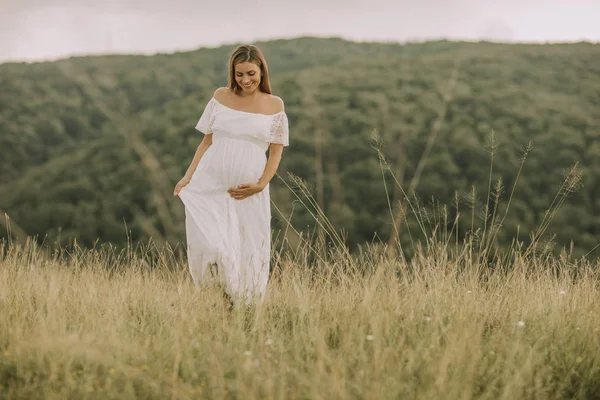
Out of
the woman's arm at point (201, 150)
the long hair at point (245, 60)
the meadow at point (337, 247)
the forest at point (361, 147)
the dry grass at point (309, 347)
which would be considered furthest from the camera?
the forest at point (361, 147)

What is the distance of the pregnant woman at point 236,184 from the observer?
405 cm

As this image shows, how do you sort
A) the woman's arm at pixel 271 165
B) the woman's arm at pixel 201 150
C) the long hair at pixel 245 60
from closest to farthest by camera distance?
the long hair at pixel 245 60, the woman's arm at pixel 271 165, the woman's arm at pixel 201 150

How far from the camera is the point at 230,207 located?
425cm

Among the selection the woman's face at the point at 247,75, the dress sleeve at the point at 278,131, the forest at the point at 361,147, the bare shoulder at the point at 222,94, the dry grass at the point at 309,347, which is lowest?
the forest at the point at 361,147

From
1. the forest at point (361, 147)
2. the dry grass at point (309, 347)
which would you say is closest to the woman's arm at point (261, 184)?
the dry grass at point (309, 347)

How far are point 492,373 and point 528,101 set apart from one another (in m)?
30.0

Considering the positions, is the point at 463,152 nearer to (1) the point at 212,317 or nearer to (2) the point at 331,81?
(2) the point at 331,81

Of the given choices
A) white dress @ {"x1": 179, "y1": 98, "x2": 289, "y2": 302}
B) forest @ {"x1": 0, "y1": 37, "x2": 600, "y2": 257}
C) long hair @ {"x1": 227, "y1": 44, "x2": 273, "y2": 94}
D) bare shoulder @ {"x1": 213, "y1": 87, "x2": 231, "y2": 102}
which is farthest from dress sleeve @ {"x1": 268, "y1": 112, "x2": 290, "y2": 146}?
forest @ {"x1": 0, "y1": 37, "x2": 600, "y2": 257}

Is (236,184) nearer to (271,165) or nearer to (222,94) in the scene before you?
(271,165)

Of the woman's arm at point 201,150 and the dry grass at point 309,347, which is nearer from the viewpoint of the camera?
the dry grass at point 309,347

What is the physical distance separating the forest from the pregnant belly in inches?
433

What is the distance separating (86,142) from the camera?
35125 millimetres

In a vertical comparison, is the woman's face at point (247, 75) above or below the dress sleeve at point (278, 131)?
above

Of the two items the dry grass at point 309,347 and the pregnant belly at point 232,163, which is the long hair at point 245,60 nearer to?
the pregnant belly at point 232,163
